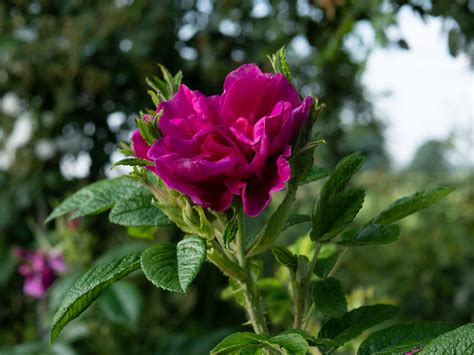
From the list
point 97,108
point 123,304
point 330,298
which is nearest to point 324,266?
point 330,298

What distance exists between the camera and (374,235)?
49 cm

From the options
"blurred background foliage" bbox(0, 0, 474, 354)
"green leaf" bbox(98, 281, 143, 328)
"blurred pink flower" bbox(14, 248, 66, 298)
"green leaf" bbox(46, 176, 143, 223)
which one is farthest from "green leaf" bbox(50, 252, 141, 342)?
"blurred background foliage" bbox(0, 0, 474, 354)

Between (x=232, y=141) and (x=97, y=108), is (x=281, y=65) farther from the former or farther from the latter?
(x=97, y=108)

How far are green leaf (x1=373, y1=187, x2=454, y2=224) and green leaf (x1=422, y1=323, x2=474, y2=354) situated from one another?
0.14 metres

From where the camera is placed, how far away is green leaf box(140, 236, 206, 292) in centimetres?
39

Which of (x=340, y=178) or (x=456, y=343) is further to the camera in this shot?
(x=340, y=178)

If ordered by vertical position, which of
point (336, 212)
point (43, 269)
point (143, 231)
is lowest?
point (43, 269)

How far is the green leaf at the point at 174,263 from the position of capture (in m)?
0.39

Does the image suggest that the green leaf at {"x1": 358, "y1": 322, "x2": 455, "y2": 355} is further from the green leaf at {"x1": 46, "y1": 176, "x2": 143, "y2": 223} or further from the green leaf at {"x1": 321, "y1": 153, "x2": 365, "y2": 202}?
the green leaf at {"x1": 46, "y1": 176, "x2": 143, "y2": 223}

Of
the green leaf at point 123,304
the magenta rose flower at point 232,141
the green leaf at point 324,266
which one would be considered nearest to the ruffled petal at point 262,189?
the magenta rose flower at point 232,141

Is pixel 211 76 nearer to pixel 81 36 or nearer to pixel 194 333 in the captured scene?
pixel 81 36

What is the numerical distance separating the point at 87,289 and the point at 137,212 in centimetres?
11

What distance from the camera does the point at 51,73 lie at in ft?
6.82

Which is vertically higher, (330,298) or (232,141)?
(232,141)
